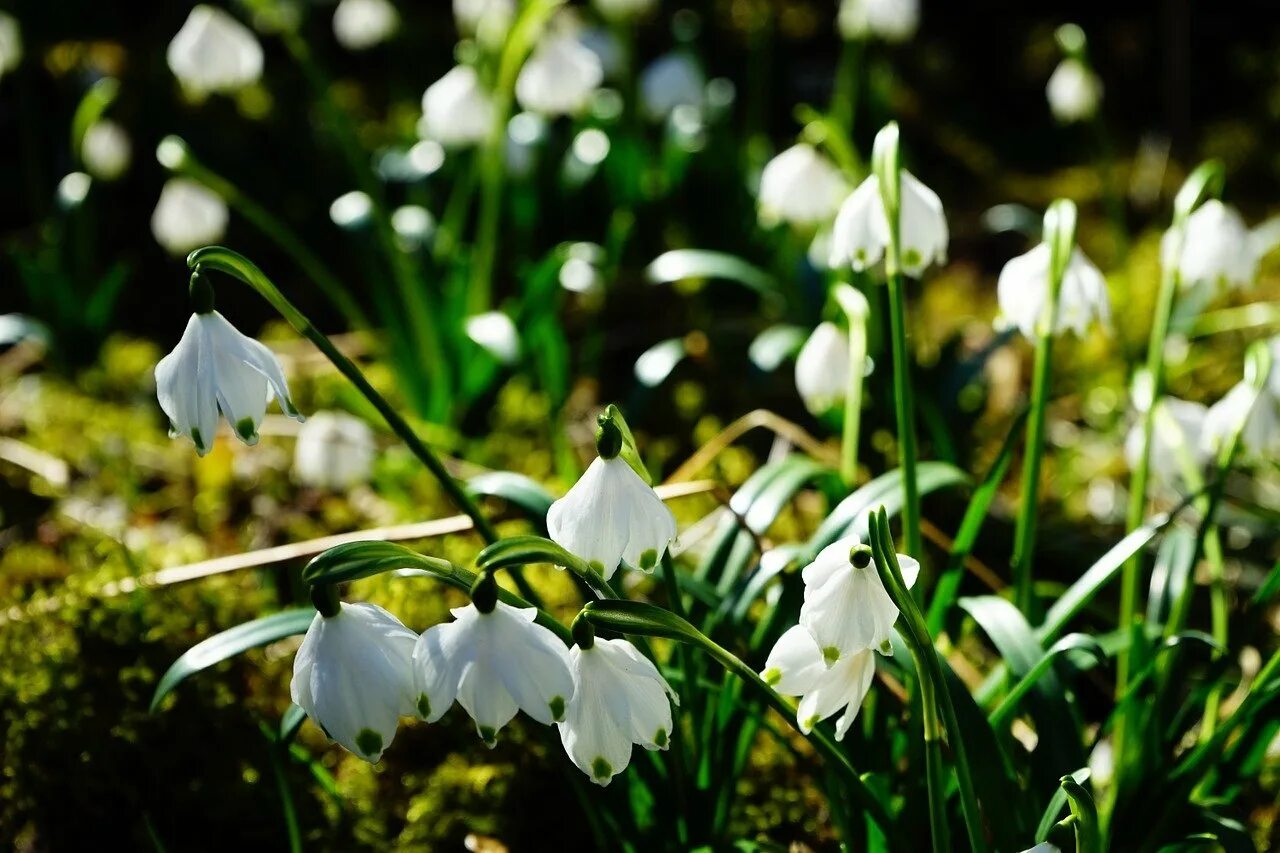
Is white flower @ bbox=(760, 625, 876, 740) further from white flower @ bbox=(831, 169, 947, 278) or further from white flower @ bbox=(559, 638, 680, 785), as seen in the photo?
white flower @ bbox=(831, 169, 947, 278)

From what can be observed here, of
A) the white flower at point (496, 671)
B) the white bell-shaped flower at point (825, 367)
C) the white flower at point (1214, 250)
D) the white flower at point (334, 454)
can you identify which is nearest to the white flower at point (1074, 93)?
the white flower at point (1214, 250)

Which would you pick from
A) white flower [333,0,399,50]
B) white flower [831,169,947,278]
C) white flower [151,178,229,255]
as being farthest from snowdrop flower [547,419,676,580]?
white flower [333,0,399,50]

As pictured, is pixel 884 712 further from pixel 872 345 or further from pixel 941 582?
pixel 872 345

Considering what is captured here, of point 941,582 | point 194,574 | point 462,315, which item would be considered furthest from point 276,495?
point 941,582

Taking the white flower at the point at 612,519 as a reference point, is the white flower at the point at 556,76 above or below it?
above

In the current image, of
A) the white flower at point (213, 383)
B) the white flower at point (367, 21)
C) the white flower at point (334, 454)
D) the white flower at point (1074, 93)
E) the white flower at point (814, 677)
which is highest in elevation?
the white flower at point (1074, 93)

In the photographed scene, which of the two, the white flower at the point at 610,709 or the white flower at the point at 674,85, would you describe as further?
the white flower at the point at 674,85

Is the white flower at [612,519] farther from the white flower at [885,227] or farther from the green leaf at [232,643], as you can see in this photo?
the white flower at [885,227]

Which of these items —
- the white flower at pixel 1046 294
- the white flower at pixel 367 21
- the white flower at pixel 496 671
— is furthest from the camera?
the white flower at pixel 367 21
